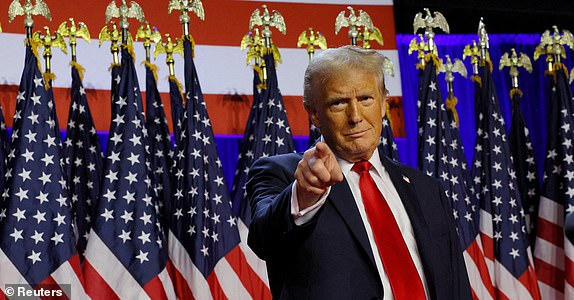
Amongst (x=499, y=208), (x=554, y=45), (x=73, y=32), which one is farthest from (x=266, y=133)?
Result: (x=554, y=45)

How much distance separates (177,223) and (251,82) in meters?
1.17

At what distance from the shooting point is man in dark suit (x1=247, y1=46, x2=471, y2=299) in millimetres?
1914

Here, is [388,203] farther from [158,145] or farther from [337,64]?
[158,145]

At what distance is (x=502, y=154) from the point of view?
542 centimetres

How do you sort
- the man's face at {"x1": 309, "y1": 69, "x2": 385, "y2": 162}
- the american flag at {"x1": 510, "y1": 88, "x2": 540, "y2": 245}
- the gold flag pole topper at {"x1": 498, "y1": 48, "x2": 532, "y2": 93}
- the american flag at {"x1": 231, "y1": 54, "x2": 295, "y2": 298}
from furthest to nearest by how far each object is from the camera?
the gold flag pole topper at {"x1": 498, "y1": 48, "x2": 532, "y2": 93} → the american flag at {"x1": 510, "y1": 88, "x2": 540, "y2": 245} → the american flag at {"x1": 231, "y1": 54, "x2": 295, "y2": 298} → the man's face at {"x1": 309, "y1": 69, "x2": 385, "y2": 162}

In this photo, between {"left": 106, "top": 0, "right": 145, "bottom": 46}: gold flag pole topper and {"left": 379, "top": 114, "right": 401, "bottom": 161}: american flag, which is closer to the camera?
{"left": 106, "top": 0, "right": 145, "bottom": 46}: gold flag pole topper

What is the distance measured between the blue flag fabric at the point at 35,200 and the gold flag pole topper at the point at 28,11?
35cm

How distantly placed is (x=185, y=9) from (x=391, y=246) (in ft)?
10.8

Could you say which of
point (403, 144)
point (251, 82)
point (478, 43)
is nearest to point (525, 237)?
point (403, 144)

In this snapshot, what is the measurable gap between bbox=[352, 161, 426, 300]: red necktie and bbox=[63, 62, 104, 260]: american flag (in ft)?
9.27

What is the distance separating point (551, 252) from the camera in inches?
211

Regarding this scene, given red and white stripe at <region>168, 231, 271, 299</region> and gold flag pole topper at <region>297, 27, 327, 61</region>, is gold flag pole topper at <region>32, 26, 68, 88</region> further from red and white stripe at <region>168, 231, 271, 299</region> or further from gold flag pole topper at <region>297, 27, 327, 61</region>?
gold flag pole topper at <region>297, 27, 327, 61</region>

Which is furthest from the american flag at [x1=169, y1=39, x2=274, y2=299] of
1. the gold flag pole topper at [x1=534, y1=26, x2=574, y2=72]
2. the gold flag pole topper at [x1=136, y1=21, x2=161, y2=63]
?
the gold flag pole topper at [x1=534, y1=26, x2=574, y2=72]

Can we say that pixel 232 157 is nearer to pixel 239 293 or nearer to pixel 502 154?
pixel 239 293
